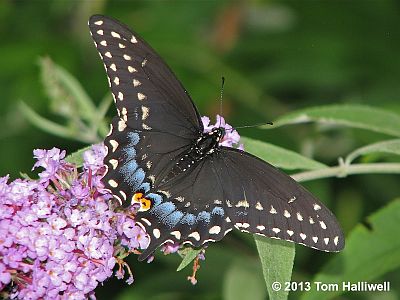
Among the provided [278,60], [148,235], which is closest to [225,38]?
[278,60]

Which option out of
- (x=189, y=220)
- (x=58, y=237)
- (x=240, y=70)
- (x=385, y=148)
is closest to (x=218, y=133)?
(x=189, y=220)

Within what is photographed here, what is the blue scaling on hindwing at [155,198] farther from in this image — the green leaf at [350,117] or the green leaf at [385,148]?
the green leaf at [385,148]

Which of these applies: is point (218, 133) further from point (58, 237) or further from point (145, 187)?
point (58, 237)

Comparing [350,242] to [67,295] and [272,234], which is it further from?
[67,295]

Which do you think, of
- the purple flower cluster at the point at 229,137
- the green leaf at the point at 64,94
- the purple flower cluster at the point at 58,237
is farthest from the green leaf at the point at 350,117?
the green leaf at the point at 64,94

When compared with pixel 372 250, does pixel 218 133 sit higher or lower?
higher

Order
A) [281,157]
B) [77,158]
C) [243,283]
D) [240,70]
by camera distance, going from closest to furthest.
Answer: [77,158]
[281,157]
[243,283]
[240,70]
